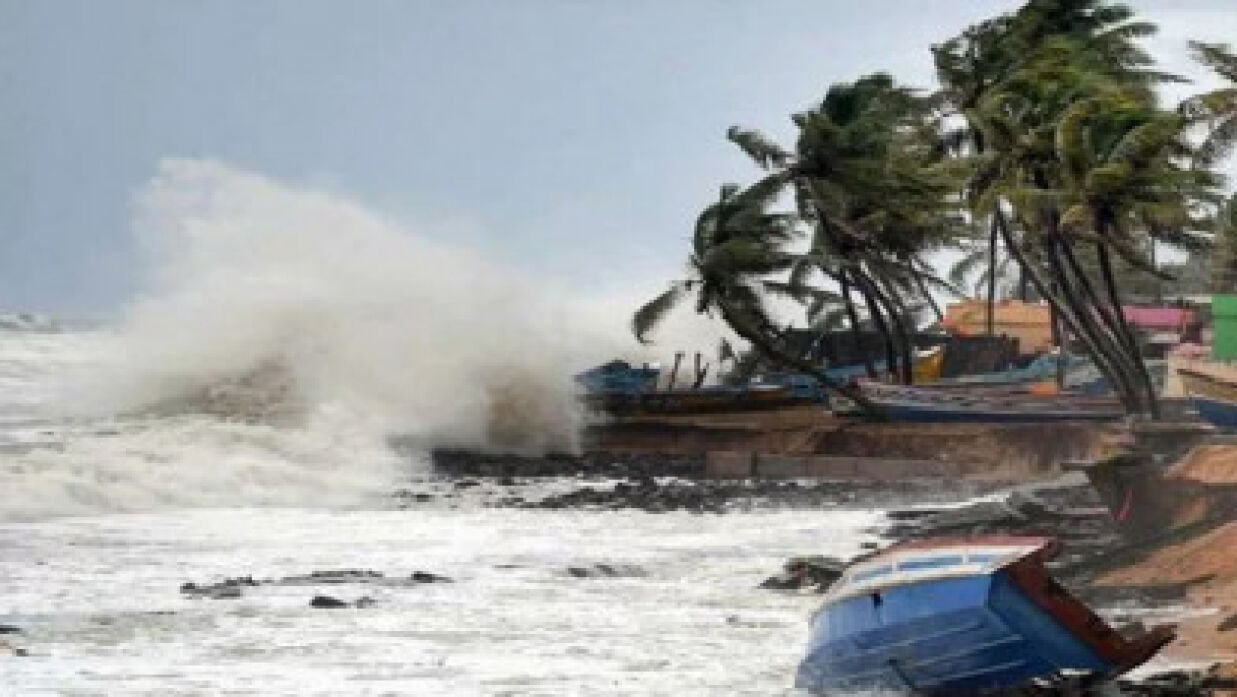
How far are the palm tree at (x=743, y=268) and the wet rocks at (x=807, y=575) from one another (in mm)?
17672

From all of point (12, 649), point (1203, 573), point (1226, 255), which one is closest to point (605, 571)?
point (1203, 573)

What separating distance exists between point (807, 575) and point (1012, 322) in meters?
35.6

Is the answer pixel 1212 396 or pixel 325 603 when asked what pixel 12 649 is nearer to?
pixel 325 603

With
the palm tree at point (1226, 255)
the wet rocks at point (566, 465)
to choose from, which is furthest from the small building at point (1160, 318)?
the wet rocks at point (566, 465)

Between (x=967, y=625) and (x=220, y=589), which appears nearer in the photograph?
(x=967, y=625)

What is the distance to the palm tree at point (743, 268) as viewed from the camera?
3638cm

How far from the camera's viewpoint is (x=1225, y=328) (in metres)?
31.5

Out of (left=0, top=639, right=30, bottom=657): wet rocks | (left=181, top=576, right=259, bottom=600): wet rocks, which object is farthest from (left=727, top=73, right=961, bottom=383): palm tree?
(left=0, top=639, right=30, bottom=657): wet rocks

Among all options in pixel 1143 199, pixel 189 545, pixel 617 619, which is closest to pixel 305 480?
pixel 189 545

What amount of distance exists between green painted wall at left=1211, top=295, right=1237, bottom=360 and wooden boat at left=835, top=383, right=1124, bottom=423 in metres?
3.79

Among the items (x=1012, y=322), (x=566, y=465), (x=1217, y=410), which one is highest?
(x=1012, y=322)

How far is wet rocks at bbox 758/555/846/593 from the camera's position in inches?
709

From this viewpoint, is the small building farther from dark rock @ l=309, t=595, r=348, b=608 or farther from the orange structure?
dark rock @ l=309, t=595, r=348, b=608

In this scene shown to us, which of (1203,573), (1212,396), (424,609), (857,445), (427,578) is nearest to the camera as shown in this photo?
(1203,573)
